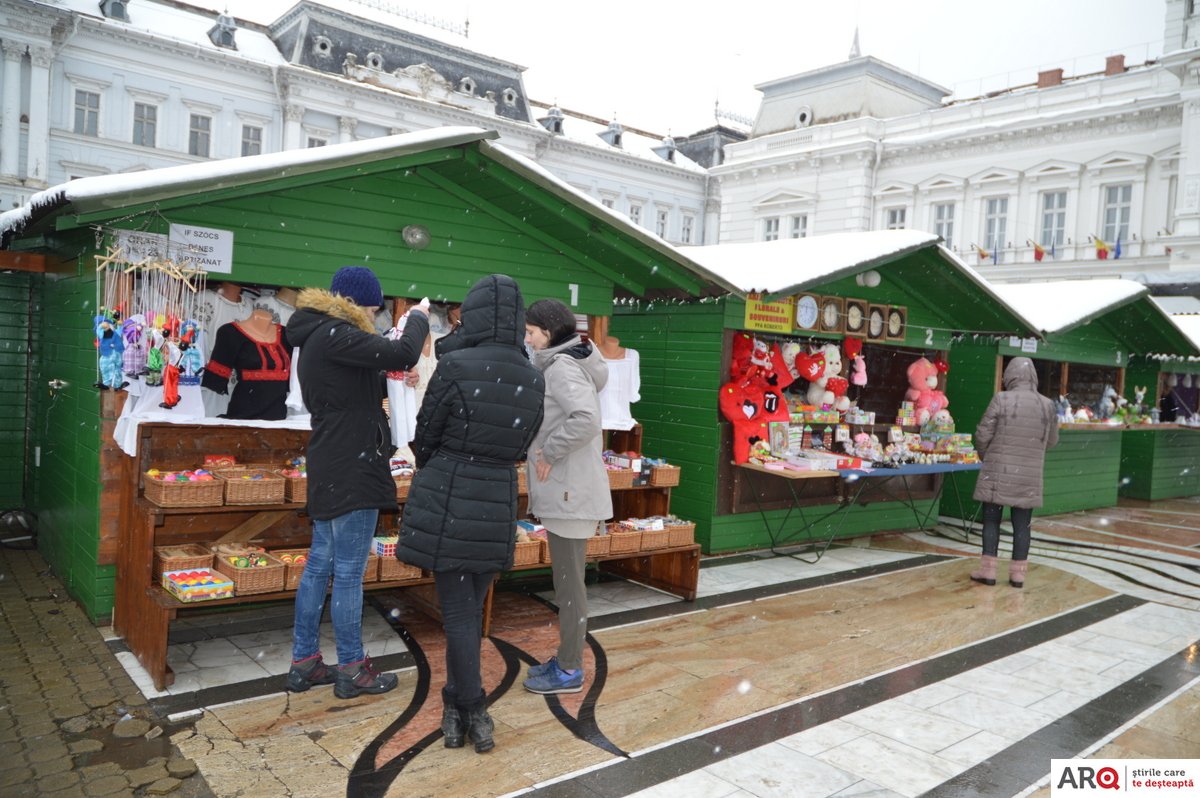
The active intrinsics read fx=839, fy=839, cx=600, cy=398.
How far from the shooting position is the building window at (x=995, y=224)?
2858 cm

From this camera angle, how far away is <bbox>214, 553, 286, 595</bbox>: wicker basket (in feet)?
15.0

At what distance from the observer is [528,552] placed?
577cm

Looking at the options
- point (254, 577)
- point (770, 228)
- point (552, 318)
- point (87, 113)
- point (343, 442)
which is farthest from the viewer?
point (770, 228)

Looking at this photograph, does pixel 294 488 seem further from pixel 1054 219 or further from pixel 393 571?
pixel 1054 219

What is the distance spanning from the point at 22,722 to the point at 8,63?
2694 cm

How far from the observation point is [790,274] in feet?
24.8

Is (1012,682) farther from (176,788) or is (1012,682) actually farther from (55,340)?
(55,340)

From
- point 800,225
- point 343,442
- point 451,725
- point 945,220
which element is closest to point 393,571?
point 343,442

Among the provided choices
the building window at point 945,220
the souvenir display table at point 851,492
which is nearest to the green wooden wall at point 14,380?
the souvenir display table at point 851,492

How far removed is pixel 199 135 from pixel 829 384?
26.5m

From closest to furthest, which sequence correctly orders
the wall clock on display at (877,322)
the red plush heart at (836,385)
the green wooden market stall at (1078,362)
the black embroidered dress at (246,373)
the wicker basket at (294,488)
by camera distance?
the wicker basket at (294,488), the black embroidered dress at (246,373), the red plush heart at (836,385), the wall clock on display at (877,322), the green wooden market stall at (1078,362)

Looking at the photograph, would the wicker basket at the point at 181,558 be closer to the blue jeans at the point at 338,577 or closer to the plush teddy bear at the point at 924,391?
the blue jeans at the point at 338,577

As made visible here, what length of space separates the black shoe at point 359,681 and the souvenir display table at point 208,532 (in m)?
0.63

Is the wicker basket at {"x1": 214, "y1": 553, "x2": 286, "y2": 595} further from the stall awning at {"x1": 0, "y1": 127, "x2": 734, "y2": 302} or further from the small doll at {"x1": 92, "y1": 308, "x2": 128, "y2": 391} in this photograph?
the stall awning at {"x1": 0, "y1": 127, "x2": 734, "y2": 302}
